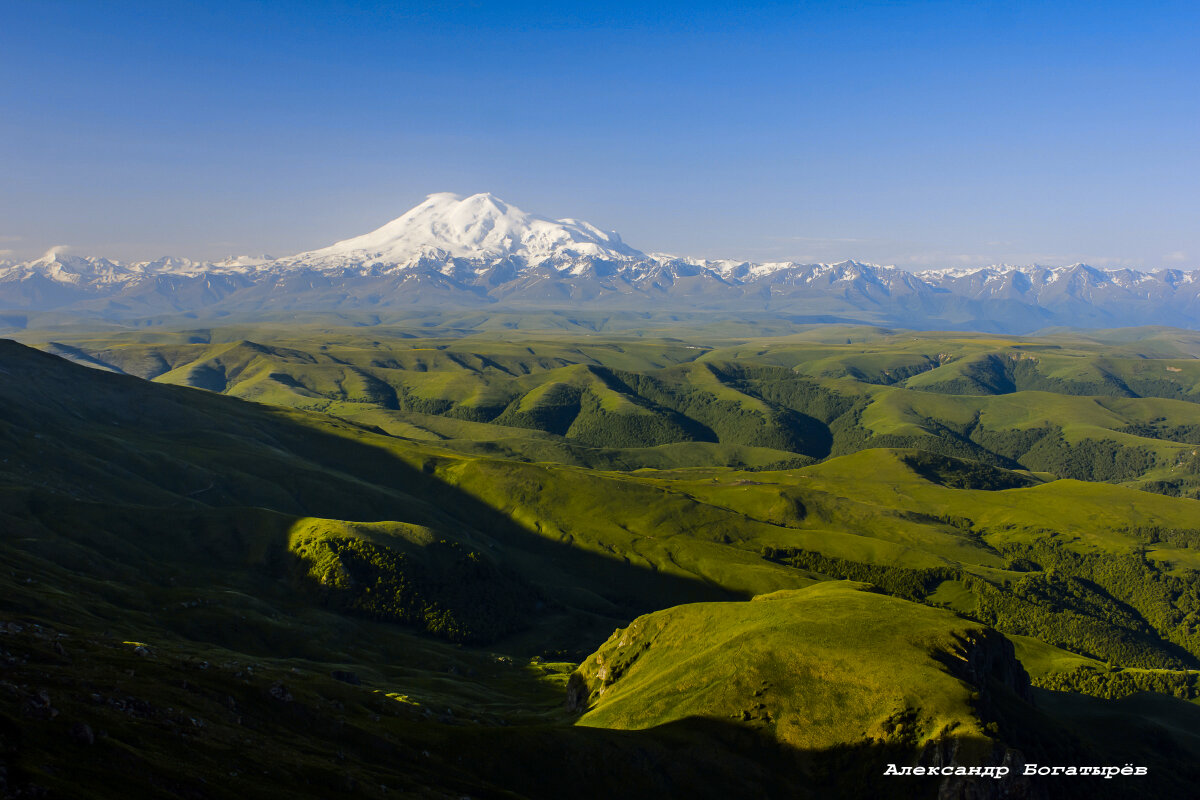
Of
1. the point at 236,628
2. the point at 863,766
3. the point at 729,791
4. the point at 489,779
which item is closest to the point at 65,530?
the point at 236,628

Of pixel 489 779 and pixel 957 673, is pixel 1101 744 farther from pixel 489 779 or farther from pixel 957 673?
pixel 489 779

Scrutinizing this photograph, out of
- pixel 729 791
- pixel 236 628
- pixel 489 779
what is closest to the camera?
pixel 489 779

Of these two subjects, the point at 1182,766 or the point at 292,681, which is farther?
the point at 1182,766

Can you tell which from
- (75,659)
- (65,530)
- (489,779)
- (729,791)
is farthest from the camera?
(65,530)

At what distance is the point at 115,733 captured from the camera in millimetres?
59250

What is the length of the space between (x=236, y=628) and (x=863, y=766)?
121237 millimetres

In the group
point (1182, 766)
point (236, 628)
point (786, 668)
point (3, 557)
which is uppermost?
point (3, 557)

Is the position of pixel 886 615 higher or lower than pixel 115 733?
lower

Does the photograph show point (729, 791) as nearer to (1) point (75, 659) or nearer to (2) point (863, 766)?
(2) point (863, 766)

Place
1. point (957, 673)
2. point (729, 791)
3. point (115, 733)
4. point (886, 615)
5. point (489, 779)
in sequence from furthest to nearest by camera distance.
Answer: point (886, 615) < point (957, 673) < point (729, 791) < point (489, 779) < point (115, 733)

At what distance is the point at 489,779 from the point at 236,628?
84.9 m

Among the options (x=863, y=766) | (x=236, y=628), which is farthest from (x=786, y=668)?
(x=236, y=628)

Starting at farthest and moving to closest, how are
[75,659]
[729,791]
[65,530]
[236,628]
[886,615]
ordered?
[65,530], [236,628], [886,615], [729,791], [75,659]

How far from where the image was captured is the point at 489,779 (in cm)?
8969
